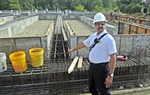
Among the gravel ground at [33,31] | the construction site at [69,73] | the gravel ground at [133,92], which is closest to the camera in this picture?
the gravel ground at [133,92]

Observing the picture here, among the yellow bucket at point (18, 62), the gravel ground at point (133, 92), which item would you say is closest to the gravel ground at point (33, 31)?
the yellow bucket at point (18, 62)

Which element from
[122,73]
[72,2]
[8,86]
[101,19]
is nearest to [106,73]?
[101,19]

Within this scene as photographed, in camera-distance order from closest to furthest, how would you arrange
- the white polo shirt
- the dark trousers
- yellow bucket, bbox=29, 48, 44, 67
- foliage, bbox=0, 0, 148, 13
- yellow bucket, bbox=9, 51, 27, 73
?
the white polo shirt, the dark trousers, yellow bucket, bbox=9, 51, 27, 73, yellow bucket, bbox=29, 48, 44, 67, foliage, bbox=0, 0, 148, 13

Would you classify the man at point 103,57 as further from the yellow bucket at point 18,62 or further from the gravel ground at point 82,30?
the gravel ground at point 82,30

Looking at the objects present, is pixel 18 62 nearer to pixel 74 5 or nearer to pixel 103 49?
pixel 103 49

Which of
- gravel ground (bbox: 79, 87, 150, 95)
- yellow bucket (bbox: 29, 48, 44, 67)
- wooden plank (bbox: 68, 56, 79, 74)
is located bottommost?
gravel ground (bbox: 79, 87, 150, 95)

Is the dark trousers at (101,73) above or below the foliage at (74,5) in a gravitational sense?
below

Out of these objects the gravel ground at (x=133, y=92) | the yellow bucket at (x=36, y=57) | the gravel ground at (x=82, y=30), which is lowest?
the gravel ground at (x=133, y=92)

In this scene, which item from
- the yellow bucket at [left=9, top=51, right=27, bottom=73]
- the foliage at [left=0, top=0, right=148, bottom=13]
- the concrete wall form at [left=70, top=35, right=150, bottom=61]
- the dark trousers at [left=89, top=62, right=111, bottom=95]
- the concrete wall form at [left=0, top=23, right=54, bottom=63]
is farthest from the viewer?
the foliage at [left=0, top=0, right=148, bottom=13]

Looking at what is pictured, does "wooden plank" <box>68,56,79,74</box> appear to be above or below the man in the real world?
below

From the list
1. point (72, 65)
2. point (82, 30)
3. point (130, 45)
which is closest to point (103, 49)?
point (72, 65)

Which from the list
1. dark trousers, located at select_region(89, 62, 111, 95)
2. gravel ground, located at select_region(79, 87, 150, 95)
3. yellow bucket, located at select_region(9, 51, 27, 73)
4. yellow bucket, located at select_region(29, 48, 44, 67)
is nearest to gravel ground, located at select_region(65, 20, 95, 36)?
yellow bucket, located at select_region(29, 48, 44, 67)

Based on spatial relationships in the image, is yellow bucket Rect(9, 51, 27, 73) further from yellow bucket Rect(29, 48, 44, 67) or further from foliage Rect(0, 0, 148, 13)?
foliage Rect(0, 0, 148, 13)

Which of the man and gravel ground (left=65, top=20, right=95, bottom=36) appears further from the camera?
gravel ground (left=65, top=20, right=95, bottom=36)
